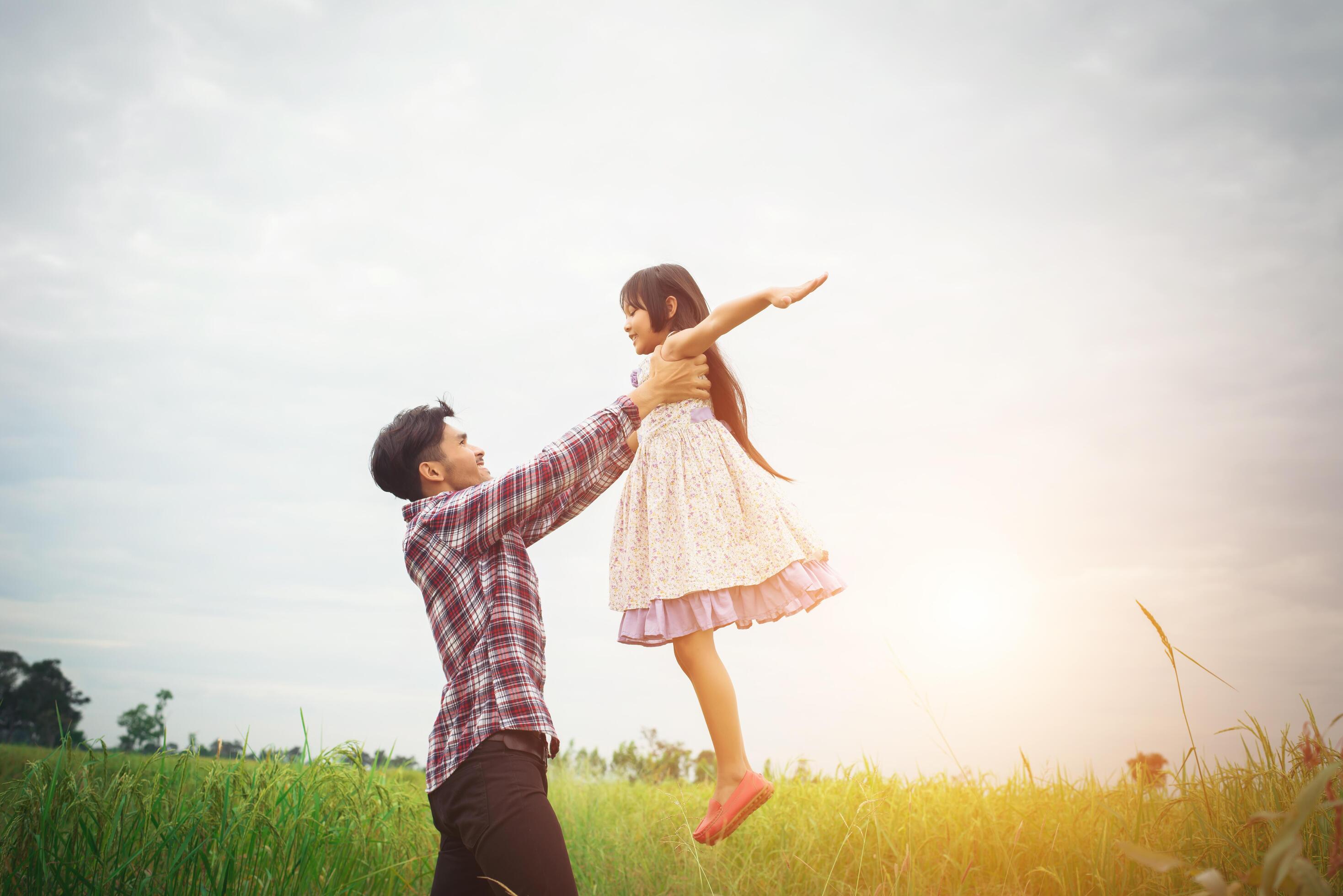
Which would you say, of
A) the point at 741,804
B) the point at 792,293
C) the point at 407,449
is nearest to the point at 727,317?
the point at 792,293

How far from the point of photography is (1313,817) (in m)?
2.73

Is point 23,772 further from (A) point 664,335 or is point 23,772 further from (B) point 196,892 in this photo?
(A) point 664,335

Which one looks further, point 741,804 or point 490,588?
point 741,804

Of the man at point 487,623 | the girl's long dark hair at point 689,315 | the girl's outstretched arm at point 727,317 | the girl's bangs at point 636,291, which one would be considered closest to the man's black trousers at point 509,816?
the man at point 487,623

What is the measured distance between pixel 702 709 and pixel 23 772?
2.94 m

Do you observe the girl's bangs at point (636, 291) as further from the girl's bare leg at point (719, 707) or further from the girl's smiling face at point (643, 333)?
→ the girl's bare leg at point (719, 707)

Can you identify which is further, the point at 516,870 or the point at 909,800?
the point at 909,800

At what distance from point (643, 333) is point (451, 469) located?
4.25 feet

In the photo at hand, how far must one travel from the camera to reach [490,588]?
9.42 feet

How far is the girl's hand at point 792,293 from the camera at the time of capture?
333cm

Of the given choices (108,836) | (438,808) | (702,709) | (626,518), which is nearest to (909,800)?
(702,709)

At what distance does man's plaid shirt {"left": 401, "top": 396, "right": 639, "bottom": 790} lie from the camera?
2660 millimetres

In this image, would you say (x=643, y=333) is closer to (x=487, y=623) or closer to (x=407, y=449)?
A: (x=407, y=449)

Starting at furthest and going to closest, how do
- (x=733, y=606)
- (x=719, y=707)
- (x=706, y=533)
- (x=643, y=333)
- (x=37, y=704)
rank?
(x=37, y=704)
(x=643, y=333)
(x=706, y=533)
(x=733, y=606)
(x=719, y=707)
